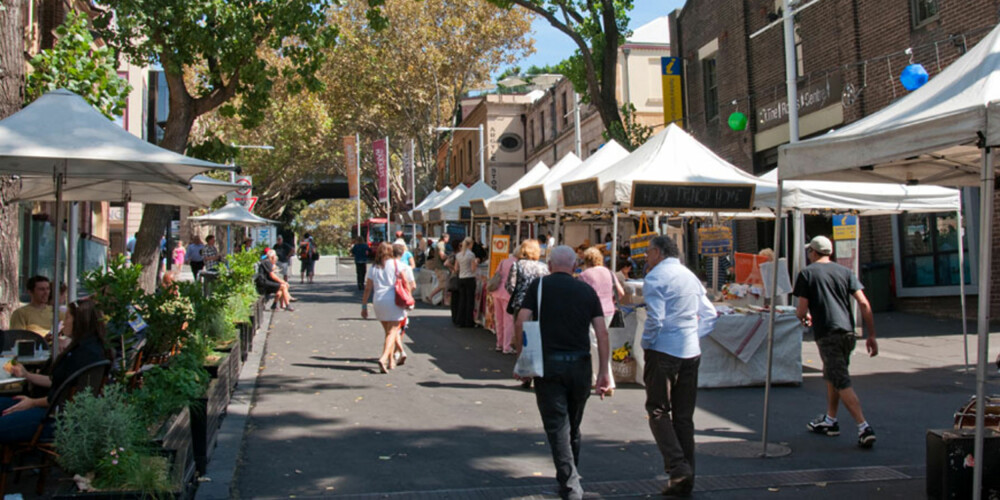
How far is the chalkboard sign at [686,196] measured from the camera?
10359 mm

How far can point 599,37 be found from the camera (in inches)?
716

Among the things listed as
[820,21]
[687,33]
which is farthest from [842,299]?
[687,33]

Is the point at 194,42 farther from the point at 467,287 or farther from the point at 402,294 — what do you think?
the point at 467,287

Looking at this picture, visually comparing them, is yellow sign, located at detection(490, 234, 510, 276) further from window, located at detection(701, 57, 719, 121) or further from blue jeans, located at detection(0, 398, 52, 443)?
window, located at detection(701, 57, 719, 121)

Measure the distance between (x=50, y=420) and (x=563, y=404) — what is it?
3357 millimetres

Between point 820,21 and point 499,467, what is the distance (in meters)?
15.6

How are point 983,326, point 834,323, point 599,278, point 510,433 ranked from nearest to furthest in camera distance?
1. point 983,326
2. point 834,323
3. point 510,433
4. point 599,278

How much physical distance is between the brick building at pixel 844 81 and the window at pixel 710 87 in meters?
0.03

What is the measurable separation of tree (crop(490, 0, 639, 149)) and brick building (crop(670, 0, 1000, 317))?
2998 millimetres

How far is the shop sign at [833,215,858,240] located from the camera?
42.2 ft

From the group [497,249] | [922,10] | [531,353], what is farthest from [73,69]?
[922,10]

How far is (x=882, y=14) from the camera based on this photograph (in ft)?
53.8

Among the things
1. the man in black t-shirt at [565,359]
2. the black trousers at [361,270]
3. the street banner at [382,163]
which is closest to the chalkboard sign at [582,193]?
the man in black t-shirt at [565,359]

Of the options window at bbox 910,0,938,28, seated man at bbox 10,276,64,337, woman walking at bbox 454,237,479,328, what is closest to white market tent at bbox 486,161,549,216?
woman walking at bbox 454,237,479,328
